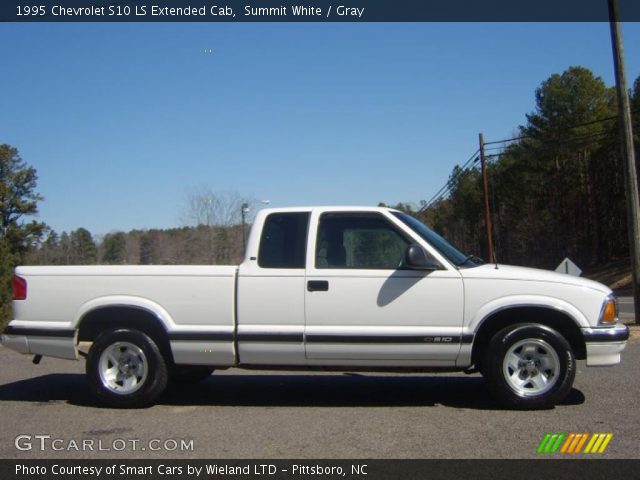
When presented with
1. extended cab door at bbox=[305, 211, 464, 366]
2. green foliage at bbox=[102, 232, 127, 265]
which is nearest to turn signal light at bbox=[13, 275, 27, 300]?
extended cab door at bbox=[305, 211, 464, 366]

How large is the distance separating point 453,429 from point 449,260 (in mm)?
1647

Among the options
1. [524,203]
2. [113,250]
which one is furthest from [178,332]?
[524,203]

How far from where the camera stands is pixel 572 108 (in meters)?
46.5

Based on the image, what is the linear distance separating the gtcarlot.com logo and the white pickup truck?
2.87 ft

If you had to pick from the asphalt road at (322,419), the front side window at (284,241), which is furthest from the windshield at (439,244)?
the asphalt road at (322,419)

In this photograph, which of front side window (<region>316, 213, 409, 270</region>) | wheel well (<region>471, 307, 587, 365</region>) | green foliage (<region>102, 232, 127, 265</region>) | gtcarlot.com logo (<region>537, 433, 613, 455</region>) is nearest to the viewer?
gtcarlot.com logo (<region>537, 433, 613, 455</region>)

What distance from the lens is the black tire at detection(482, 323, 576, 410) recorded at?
247 inches

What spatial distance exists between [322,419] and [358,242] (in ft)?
5.76

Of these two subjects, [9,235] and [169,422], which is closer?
[169,422]

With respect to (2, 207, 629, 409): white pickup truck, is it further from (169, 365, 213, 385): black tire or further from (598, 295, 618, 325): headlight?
(169, 365, 213, 385): black tire

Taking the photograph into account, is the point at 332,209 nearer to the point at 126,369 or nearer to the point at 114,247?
the point at 126,369

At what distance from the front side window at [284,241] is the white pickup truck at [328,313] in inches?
0.5

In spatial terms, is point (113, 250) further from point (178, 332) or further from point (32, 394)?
point (178, 332)

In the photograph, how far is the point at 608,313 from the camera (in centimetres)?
→ 638
